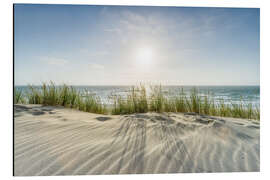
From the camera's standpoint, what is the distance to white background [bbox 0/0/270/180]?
1.46 meters

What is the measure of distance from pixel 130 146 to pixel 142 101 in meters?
1.33

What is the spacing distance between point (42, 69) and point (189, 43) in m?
2.42

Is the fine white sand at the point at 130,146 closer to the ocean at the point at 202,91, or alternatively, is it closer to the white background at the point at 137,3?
the white background at the point at 137,3

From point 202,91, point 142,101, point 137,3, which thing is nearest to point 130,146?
point 142,101

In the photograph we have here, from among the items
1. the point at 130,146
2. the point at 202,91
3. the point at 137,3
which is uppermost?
the point at 137,3

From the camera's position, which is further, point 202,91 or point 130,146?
point 202,91

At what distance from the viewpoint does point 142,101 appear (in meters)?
2.71

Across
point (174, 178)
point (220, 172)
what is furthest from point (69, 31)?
point (220, 172)

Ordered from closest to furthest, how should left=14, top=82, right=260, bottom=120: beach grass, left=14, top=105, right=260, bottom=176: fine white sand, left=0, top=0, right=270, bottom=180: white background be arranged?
left=14, top=105, right=260, bottom=176: fine white sand < left=0, top=0, right=270, bottom=180: white background < left=14, top=82, right=260, bottom=120: beach grass

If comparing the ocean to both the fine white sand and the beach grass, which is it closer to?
the beach grass

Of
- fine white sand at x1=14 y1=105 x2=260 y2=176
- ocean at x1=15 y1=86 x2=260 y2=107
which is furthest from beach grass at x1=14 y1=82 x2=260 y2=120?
fine white sand at x1=14 y1=105 x2=260 y2=176

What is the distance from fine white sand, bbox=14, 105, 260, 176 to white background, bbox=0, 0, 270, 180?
11 centimetres

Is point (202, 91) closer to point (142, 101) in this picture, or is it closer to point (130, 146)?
point (142, 101)

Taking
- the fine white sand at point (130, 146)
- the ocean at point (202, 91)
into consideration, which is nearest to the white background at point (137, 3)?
the fine white sand at point (130, 146)
